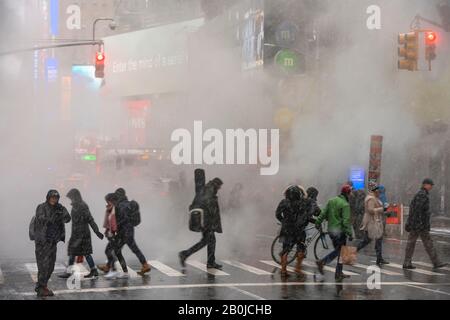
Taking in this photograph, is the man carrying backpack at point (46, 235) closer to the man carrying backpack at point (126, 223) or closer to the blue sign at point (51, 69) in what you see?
the man carrying backpack at point (126, 223)

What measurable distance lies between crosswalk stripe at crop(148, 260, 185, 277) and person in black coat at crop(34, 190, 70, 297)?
1.65m

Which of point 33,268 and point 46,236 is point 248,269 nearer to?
point 33,268

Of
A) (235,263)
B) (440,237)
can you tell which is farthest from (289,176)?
(235,263)

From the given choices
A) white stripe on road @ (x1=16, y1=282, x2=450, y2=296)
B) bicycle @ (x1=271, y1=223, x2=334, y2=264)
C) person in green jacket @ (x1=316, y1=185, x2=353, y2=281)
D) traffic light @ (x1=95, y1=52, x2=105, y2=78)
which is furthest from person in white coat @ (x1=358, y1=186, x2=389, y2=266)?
traffic light @ (x1=95, y1=52, x2=105, y2=78)

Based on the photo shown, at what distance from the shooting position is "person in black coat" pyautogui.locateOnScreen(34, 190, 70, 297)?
717 centimetres

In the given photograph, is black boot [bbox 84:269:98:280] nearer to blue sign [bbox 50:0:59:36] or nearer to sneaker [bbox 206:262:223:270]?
sneaker [bbox 206:262:223:270]

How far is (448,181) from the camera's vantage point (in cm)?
1953

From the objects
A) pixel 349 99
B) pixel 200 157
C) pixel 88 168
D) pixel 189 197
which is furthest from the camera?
pixel 88 168

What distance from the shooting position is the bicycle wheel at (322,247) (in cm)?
1020

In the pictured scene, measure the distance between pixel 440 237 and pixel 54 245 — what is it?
28.2 feet

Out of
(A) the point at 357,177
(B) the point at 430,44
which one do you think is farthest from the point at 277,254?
(B) the point at 430,44

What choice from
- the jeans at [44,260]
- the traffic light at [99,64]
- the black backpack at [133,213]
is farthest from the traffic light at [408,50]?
the jeans at [44,260]

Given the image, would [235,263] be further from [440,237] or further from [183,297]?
[440,237]

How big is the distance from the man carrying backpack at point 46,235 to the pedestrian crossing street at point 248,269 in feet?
3.43
